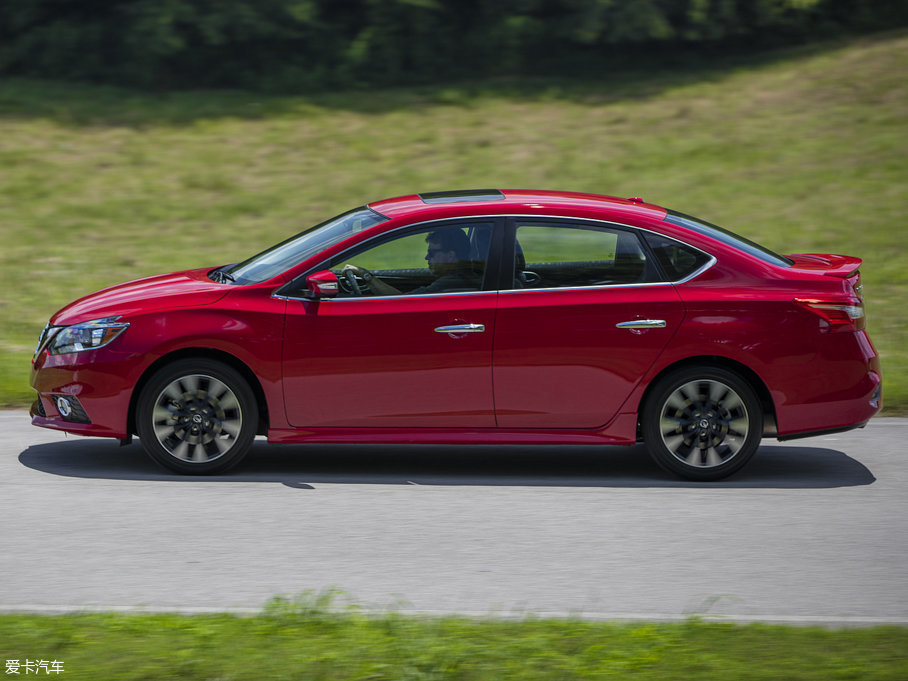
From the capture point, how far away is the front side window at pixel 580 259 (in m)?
7.40

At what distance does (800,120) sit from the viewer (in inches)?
A: 765

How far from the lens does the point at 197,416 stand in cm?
734

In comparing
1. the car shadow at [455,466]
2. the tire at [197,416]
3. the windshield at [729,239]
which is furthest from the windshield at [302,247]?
the windshield at [729,239]

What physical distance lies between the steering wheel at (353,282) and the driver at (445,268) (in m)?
0.04

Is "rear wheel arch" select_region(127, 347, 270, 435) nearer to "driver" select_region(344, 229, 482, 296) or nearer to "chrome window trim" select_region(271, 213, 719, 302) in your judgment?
"chrome window trim" select_region(271, 213, 719, 302)

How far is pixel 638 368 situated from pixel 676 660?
299 centimetres

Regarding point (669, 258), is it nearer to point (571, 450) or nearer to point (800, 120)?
point (571, 450)

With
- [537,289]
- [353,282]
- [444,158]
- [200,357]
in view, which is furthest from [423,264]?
[444,158]

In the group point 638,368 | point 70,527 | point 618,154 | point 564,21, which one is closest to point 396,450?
point 638,368

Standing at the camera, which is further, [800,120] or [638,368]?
[800,120]

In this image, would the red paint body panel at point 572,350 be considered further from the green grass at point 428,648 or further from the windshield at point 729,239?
the green grass at point 428,648

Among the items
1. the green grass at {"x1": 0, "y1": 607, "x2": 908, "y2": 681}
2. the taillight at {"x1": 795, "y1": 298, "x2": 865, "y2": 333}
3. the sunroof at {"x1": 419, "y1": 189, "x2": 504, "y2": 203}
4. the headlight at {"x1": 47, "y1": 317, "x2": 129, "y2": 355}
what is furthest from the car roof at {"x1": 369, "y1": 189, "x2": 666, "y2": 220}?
the green grass at {"x1": 0, "y1": 607, "x2": 908, "y2": 681}

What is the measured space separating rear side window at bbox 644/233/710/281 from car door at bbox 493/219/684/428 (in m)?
0.09

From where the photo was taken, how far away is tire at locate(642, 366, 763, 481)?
7359 mm
